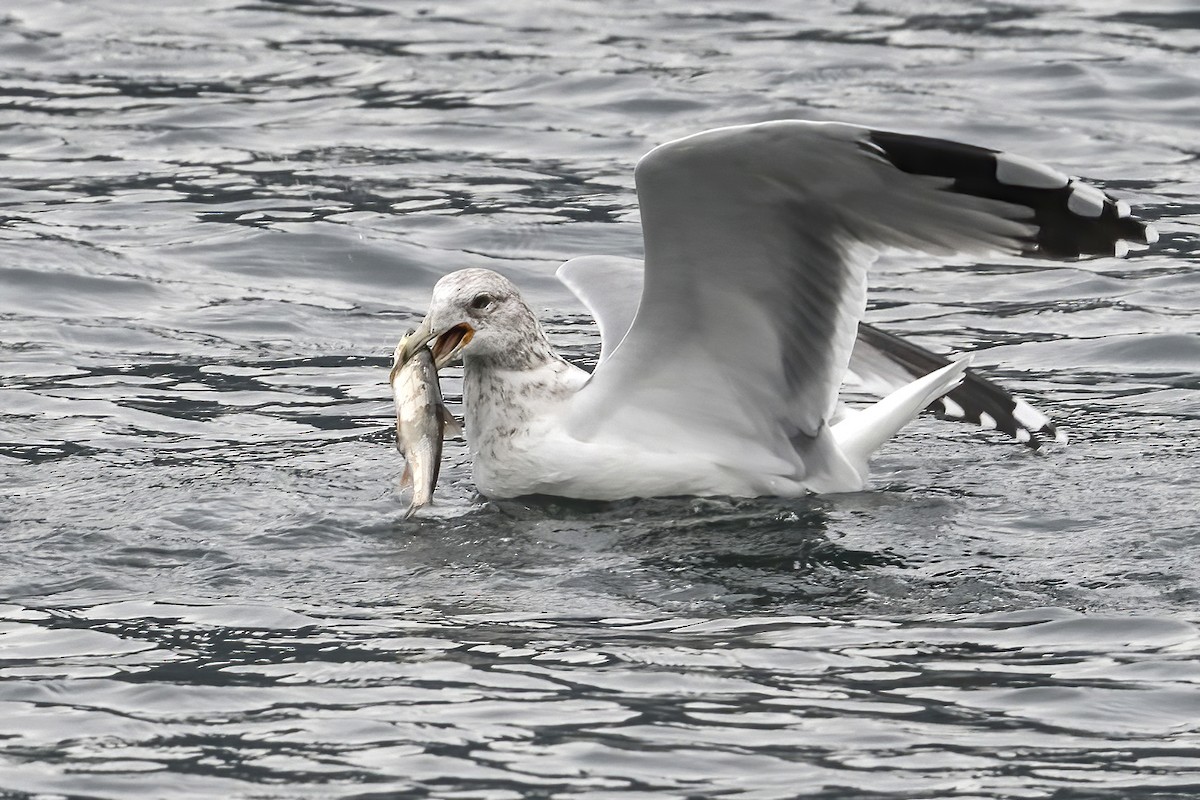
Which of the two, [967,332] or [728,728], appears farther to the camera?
[967,332]

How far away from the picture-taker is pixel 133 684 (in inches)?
237

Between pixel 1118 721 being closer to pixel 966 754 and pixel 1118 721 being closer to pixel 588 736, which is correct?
pixel 966 754

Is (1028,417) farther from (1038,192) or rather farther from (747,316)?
(1038,192)

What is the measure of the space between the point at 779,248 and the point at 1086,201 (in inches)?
43.5

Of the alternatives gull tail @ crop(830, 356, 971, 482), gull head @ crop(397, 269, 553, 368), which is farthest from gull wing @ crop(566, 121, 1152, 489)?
gull head @ crop(397, 269, 553, 368)

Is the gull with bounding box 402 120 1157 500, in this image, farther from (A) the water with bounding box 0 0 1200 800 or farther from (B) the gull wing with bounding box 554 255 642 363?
(B) the gull wing with bounding box 554 255 642 363

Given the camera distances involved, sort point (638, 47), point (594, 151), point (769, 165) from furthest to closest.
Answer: point (638, 47) < point (594, 151) < point (769, 165)

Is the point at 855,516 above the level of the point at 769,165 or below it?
below

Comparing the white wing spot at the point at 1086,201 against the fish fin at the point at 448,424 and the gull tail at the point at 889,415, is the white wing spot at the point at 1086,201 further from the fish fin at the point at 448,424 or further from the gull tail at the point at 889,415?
the fish fin at the point at 448,424

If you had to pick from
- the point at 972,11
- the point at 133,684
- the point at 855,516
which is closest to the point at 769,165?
the point at 855,516

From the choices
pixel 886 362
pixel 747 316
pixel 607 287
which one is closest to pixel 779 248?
pixel 747 316

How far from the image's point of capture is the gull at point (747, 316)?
22.8 feet

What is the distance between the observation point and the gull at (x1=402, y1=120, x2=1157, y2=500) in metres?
6.95

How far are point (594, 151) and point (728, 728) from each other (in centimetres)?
929
